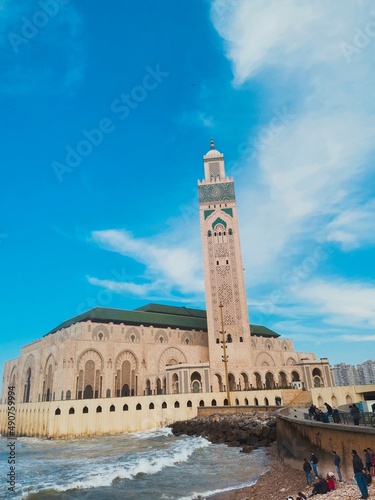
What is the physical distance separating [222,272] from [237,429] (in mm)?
25158

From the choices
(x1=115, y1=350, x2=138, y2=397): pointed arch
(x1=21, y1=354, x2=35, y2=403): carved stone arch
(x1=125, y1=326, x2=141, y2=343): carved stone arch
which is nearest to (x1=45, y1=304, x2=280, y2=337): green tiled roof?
(x1=125, y1=326, x2=141, y2=343): carved stone arch

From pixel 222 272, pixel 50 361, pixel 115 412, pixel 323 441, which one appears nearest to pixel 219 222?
pixel 222 272

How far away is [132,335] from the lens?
49.2 metres

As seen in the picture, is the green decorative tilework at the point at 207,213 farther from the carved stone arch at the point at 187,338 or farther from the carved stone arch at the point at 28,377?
the carved stone arch at the point at 28,377

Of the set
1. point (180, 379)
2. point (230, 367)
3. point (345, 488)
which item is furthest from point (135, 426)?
point (345, 488)

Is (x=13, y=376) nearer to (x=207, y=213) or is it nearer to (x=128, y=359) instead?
(x=128, y=359)

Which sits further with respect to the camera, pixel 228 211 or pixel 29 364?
pixel 29 364

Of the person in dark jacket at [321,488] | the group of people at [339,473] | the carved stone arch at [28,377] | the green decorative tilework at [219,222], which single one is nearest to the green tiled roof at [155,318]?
the carved stone arch at [28,377]

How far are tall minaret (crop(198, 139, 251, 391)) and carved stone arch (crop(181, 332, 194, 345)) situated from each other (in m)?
7.96

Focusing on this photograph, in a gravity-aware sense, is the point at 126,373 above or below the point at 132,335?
below

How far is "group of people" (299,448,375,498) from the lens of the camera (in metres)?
8.11

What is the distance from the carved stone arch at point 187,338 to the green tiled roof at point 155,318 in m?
1.05

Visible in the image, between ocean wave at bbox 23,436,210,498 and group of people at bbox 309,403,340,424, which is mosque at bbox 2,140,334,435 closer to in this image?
ocean wave at bbox 23,436,210,498

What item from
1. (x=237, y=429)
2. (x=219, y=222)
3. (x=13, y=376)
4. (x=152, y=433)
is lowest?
(x=152, y=433)
